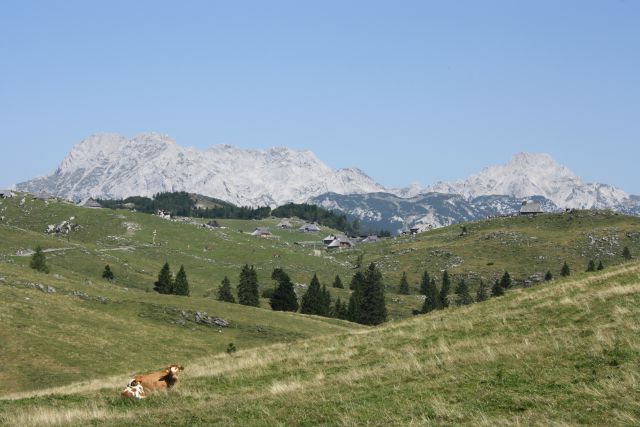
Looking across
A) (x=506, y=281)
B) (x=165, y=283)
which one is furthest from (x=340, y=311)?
(x=506, y=281)

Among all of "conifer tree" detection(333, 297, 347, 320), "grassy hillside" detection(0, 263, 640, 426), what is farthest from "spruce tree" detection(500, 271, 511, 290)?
"grassy hillside" detection(0, 263, 640, 426)

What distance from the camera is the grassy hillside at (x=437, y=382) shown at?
53.2 ft

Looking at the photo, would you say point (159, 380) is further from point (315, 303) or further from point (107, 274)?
point (107, 274)

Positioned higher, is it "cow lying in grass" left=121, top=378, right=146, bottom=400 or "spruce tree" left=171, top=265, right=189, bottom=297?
"cow lying in grass" left=121, top=378, right=146, bottom=400

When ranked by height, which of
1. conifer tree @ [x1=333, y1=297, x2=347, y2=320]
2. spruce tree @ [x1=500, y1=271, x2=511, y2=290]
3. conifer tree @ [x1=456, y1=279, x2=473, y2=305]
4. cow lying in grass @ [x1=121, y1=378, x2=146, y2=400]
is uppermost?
spruce tree @ [x1=500, y1=271, x2=511, y2=290]

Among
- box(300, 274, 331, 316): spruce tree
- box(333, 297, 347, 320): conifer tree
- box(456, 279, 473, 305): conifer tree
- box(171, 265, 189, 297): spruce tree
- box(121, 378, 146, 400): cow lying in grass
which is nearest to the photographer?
box(121, 378, 146, 400): cow lying in grass

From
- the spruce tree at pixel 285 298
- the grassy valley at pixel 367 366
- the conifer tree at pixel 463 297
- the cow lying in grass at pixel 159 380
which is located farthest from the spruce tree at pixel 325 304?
the cow lying in grass at pixel 159 380

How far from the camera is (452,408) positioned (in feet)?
54.1

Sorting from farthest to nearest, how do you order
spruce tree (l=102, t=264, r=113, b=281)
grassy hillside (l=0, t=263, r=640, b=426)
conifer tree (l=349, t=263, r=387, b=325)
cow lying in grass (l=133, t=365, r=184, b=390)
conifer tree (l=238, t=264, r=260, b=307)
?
spruce tree (l=102, t=264, r=113, b=281), conifer tree (l=349, t=263, r=387, b=325), conifer tree (l=238, t=264, r=260, b=307), cow lying in grass (l=133, t=365, r=184, b=390), grassy hillside (l=0, t=263, r=640, b=426)

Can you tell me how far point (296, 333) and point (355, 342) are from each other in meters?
50.1

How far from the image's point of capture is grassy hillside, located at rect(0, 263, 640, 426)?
53.2ft

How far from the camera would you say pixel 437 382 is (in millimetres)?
20172

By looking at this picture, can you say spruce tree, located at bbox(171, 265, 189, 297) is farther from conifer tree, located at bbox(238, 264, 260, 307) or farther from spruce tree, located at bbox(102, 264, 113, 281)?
spruce tree, located at bbox(102, 264, 113, 281)

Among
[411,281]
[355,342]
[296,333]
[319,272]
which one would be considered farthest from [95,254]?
[355,342]
